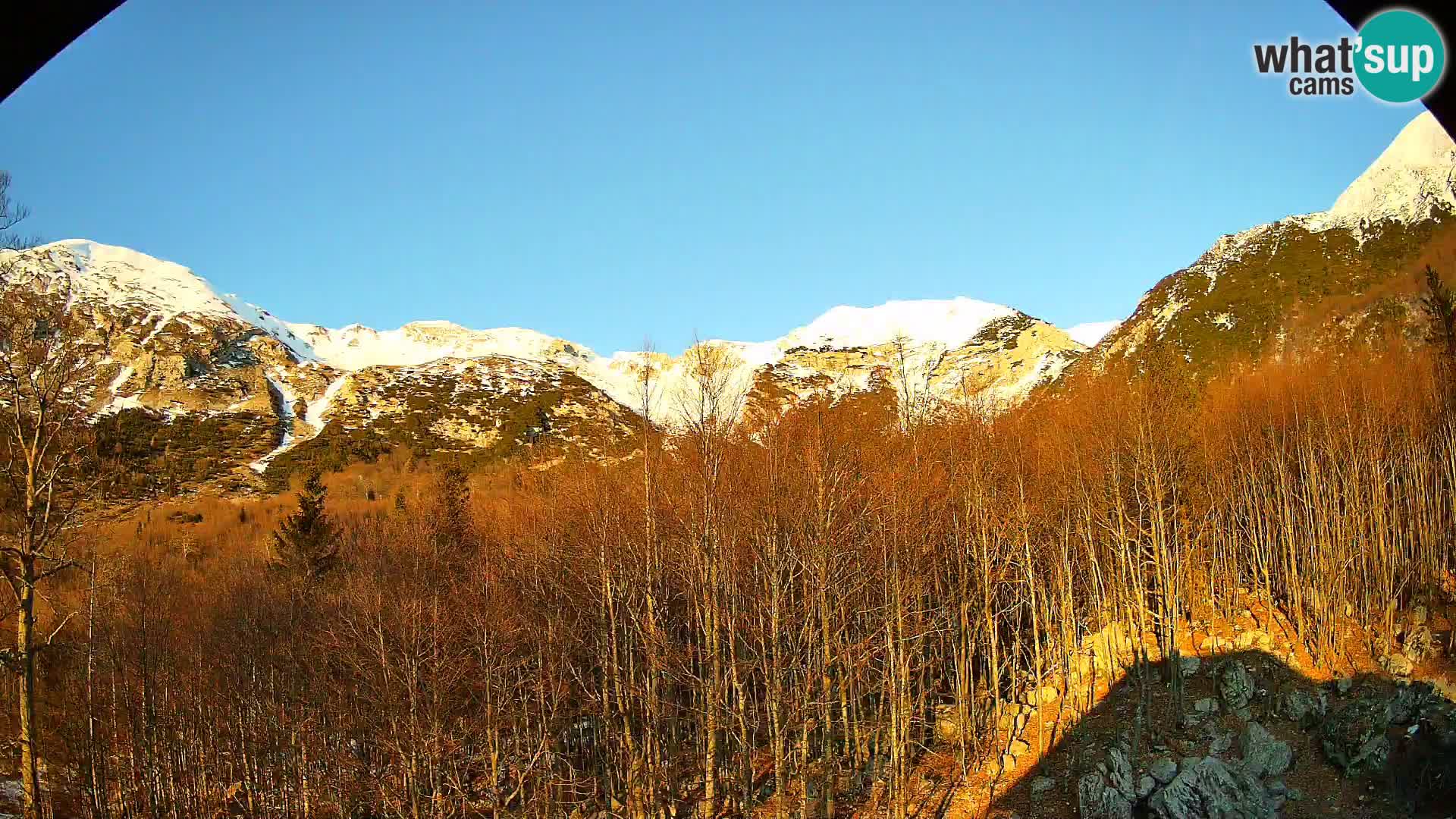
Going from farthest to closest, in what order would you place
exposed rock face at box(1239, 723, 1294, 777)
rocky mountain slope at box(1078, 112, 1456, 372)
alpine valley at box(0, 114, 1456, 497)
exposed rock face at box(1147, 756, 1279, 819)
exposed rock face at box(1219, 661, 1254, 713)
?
1. rocky mountain slope at box(1078, 112, 1456, 372)
2. alpine valley at box(0, 114, 1456, 497)
3. exposed rock face at box(1219, 661, 1254, 713)
4. exposed rock face at box(1239, 723, 1294, 777)
5. exposed rock face at box(1147, 756, 1279, 819)

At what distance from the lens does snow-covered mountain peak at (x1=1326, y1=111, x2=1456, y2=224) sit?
4947 cm

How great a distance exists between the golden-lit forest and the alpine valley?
6.84ft

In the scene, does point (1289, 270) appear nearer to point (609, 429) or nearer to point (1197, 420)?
point (1197, 420)

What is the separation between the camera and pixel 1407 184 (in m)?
56.8

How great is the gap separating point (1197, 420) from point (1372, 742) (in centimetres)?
1124

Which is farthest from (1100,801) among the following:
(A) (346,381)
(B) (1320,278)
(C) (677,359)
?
(A) (346,381)

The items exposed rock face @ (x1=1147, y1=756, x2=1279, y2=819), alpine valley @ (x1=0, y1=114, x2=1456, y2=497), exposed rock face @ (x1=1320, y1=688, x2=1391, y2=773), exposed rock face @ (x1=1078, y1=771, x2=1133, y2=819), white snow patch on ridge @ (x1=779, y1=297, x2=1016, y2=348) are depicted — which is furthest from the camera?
white snow patch on ridge @ (x1=779, y1=297, x2=1016, y2=348)

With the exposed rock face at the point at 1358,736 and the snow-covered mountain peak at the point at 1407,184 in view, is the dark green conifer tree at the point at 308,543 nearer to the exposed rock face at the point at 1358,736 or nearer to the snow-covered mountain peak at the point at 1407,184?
the exposed rock face at the point at 1358,736

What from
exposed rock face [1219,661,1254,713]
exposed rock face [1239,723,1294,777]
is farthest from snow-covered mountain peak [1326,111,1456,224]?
exposed rock face [1239,723,1294,777]

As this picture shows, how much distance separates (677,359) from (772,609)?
6557mm

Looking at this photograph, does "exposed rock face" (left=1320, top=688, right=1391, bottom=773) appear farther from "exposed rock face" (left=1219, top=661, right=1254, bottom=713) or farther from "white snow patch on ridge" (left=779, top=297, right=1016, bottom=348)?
"white snow patch on ridge" (left=779, top=297, right=1016, bottom=348)

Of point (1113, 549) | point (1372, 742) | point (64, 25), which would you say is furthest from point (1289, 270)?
point (64, 25)

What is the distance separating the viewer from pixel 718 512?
19.5 m

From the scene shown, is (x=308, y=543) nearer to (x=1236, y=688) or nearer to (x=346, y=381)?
(x=1236, y=688)
